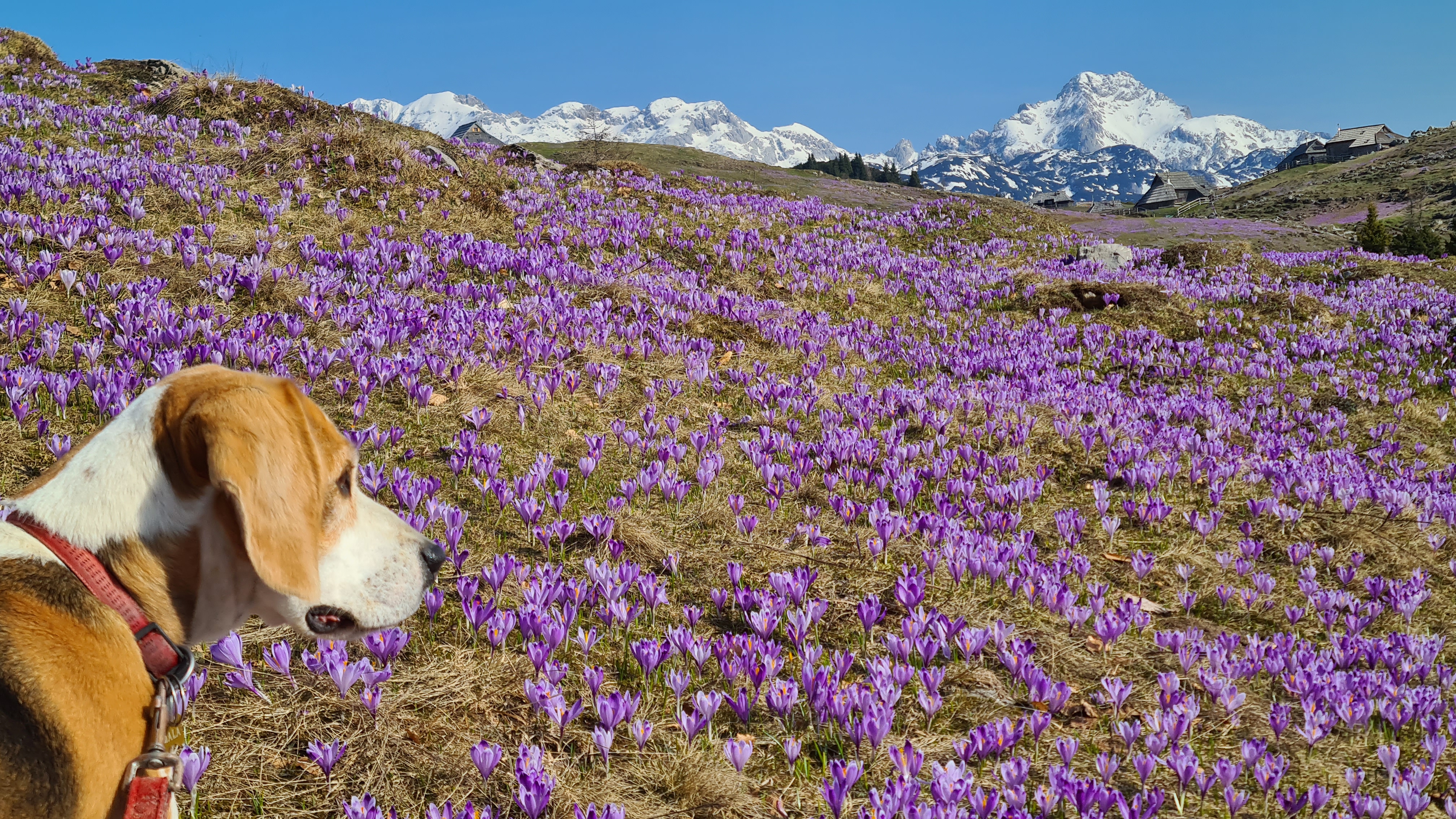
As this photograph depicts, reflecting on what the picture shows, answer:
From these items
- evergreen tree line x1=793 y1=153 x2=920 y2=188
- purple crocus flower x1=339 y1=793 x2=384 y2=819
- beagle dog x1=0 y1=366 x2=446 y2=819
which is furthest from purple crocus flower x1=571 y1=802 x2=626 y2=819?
evergreen tree line x1=793 y1=153 x2=920 y2=188

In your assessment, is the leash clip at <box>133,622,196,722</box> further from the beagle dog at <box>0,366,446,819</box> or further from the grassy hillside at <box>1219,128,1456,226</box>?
the grassy hillside at <box>1219,128,1456,226</box>

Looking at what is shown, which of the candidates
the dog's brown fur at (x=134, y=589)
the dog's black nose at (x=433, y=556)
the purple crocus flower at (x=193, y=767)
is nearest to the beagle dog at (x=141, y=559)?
the dog's brown fur at (x=134, y=589)

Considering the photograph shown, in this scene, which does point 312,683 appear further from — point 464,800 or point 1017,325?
point 1017,325

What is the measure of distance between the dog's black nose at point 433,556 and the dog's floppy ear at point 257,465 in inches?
20.5

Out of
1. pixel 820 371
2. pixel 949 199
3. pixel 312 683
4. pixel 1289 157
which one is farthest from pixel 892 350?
pixel 1289 157

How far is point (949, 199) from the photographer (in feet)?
89.0

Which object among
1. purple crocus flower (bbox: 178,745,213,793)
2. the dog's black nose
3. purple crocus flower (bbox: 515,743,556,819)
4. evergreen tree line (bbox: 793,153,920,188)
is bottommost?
purple crocus flower (bbox: 515,743,556,819)

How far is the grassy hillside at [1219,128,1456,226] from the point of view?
6266 centimetres

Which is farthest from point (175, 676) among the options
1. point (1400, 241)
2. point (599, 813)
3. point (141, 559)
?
point (1400, 241)

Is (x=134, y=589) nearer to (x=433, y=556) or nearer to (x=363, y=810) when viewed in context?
(x=433, y=556)

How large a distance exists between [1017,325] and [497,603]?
1080 centimetres

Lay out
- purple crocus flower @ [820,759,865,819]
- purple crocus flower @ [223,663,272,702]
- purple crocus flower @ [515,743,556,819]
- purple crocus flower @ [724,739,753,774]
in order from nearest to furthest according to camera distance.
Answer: purple crocus flower @ [515,743,556,819]
purple crocus flower @ [820,759,865,819]
purple crocus flower @ [724,739,753,774]
purple crocus flower @ [223,663,272,702]

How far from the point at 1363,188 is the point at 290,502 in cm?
9531

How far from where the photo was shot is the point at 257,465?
2334mm
